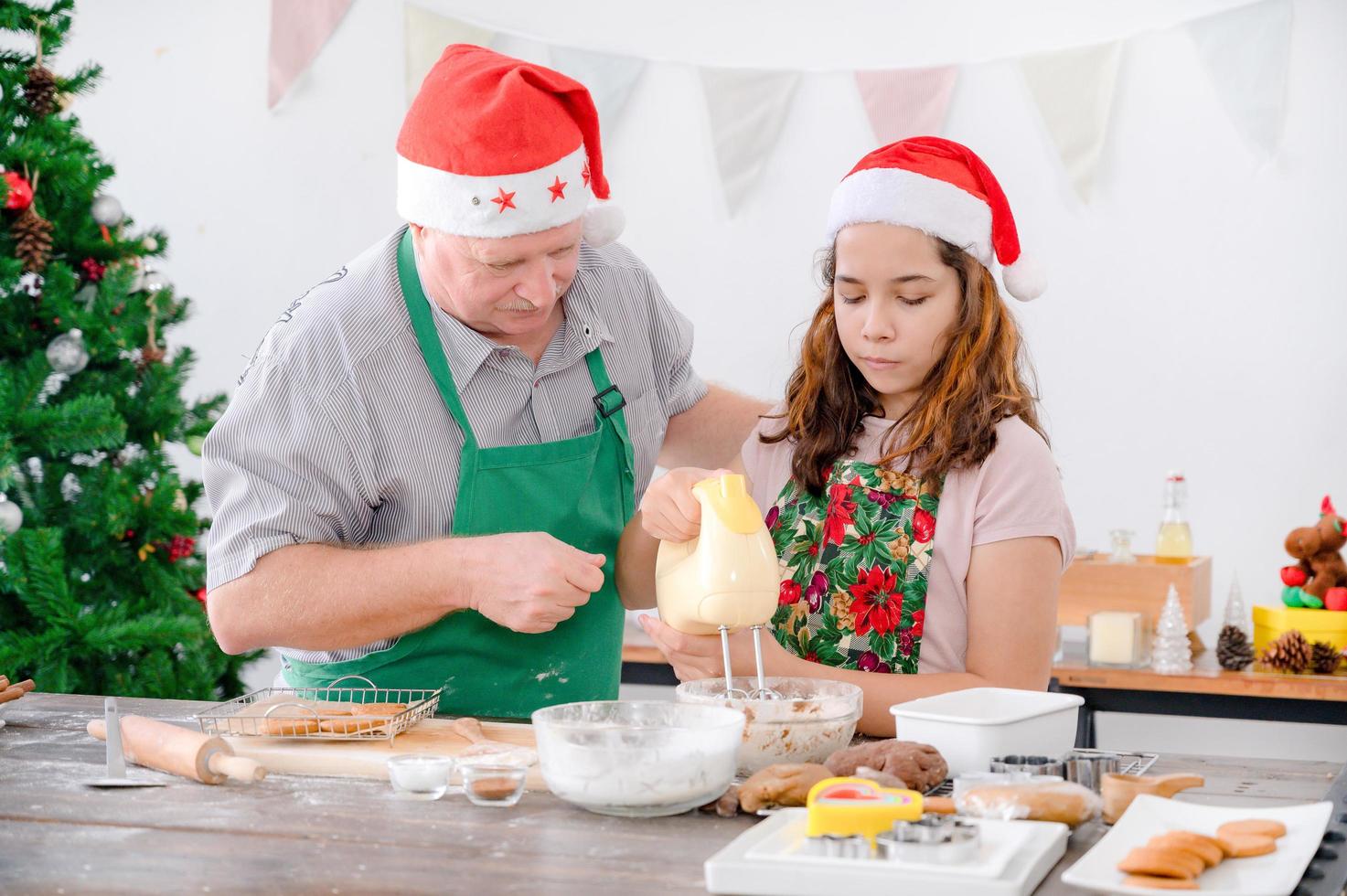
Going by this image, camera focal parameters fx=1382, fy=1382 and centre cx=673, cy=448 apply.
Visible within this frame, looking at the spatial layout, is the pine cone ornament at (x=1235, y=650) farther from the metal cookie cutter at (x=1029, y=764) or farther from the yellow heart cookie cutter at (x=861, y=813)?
the yellow heart cookie cutter at (x=861, y=813)

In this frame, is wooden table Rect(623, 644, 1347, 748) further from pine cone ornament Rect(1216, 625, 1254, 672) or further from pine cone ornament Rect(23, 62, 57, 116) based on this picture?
pine cone ornament Rect(23, 62, 57, 116)

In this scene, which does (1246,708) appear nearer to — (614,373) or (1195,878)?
(614,373)

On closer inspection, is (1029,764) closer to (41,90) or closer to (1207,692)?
(1207,692)

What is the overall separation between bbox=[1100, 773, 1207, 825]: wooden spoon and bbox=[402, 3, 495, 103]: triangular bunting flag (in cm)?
347

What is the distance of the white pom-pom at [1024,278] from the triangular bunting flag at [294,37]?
121 inches

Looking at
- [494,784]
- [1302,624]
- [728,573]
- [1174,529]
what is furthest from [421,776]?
[1174,529]

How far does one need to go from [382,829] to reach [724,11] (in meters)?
3.32

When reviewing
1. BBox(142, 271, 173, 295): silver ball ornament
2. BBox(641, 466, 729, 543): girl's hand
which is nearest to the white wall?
BBox(142, 271, 173, 295): silver ball ornament

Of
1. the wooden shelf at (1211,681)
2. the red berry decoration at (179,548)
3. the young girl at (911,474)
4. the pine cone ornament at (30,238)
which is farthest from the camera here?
the red berry decoration at (179,548)

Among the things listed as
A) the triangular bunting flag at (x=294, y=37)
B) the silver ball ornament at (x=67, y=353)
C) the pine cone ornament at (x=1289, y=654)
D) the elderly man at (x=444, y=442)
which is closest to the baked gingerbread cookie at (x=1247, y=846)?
the elderly man at (x=444, y=442)

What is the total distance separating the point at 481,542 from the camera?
5.29ft

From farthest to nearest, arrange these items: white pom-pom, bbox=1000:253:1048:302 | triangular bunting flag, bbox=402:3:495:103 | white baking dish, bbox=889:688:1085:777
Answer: triangular bunting flag, bbox=402:3:495:103 < white pom-pom, bbox=1000:253:1048:302 < white baking dish, bbox=889:688:1085:777

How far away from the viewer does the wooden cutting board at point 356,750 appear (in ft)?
4.63

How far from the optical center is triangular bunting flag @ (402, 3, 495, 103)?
13.9 feet
